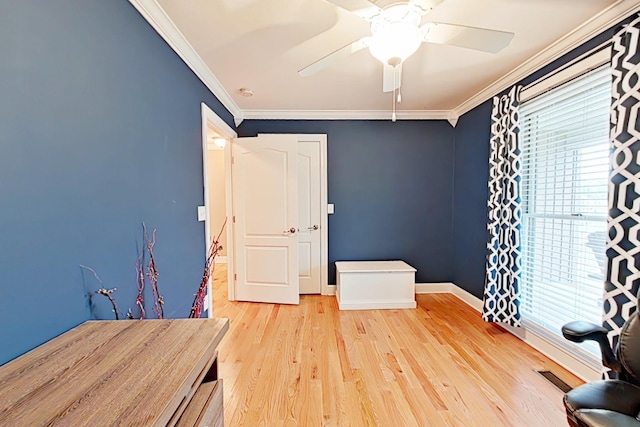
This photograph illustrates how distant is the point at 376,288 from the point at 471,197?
1.58 m

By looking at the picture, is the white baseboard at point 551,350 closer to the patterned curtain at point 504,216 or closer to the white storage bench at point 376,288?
the patterned curtain at point 504,216

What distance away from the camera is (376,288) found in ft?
11.0

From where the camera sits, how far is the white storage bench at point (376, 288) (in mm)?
3334

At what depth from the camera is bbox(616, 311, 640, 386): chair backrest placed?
121 cm

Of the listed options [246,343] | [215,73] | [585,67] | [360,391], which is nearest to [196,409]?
[360,391]

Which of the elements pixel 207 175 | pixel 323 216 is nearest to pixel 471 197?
pixel 323 216

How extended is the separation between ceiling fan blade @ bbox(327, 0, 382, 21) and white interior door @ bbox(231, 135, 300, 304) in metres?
2.10

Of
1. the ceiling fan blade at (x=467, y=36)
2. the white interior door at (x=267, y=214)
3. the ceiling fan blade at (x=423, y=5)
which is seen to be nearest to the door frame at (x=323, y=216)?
the white interior door at (x=267, y=214)

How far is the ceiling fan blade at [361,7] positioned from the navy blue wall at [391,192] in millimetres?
2363

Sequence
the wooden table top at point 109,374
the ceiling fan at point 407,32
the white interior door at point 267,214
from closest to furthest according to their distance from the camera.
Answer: the wooden table top at point 109,374 → the ceiling fan at point 407,32 → the white interior door at point 267,214

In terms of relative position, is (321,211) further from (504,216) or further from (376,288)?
→ (504,216)

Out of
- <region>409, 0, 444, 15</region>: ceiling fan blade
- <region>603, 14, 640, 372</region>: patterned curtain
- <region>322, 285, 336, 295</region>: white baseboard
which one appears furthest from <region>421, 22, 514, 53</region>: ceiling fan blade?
<region>322, 285, 336, 295</region>: white baseboard

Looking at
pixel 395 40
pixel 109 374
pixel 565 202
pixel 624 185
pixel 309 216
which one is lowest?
pixel 109 374

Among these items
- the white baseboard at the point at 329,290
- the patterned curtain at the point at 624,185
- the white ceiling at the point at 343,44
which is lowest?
the white baseboard at the point at 329,290
